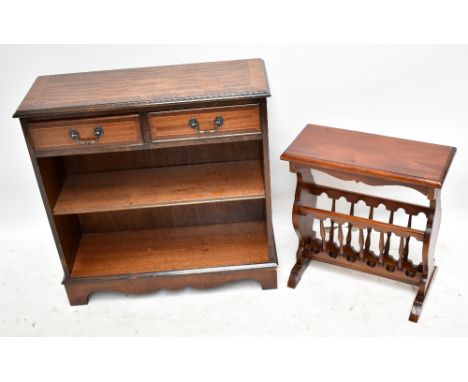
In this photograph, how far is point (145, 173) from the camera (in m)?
3.35

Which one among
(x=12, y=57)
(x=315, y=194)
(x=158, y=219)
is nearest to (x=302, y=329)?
(x=315, y=194)

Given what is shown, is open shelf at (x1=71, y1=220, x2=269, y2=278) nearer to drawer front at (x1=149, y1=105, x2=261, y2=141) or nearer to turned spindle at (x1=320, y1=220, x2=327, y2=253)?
turned spindle at (x1=320, y1=220, x2=327, y2=253)

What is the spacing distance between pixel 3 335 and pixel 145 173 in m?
1.11

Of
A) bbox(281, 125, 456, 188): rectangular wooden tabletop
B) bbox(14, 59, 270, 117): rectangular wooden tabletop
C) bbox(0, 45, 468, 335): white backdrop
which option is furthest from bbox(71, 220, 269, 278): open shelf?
bbox(14, 59, 270, 117): rectangular wooden tabletop

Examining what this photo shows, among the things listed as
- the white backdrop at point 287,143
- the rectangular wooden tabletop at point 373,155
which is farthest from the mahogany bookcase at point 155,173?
the rectangular wooden tabletop at point 373,155

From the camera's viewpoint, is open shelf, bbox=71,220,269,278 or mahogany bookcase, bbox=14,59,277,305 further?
open shelf, bbox=71,220,269,278

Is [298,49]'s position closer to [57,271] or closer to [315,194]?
[315,194]

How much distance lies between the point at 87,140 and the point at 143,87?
36cm

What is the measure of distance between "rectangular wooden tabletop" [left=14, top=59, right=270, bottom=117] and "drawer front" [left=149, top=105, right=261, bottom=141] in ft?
0.25

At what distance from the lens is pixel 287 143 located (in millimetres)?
3555

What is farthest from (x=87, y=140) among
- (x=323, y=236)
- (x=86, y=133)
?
(x=323, y=236)

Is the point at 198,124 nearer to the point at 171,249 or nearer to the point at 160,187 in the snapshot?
the point at 160,187

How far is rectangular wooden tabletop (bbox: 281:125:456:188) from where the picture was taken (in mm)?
2831

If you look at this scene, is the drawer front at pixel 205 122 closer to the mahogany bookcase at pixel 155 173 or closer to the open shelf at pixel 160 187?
the mahogany bookcase at pixel 155 173
